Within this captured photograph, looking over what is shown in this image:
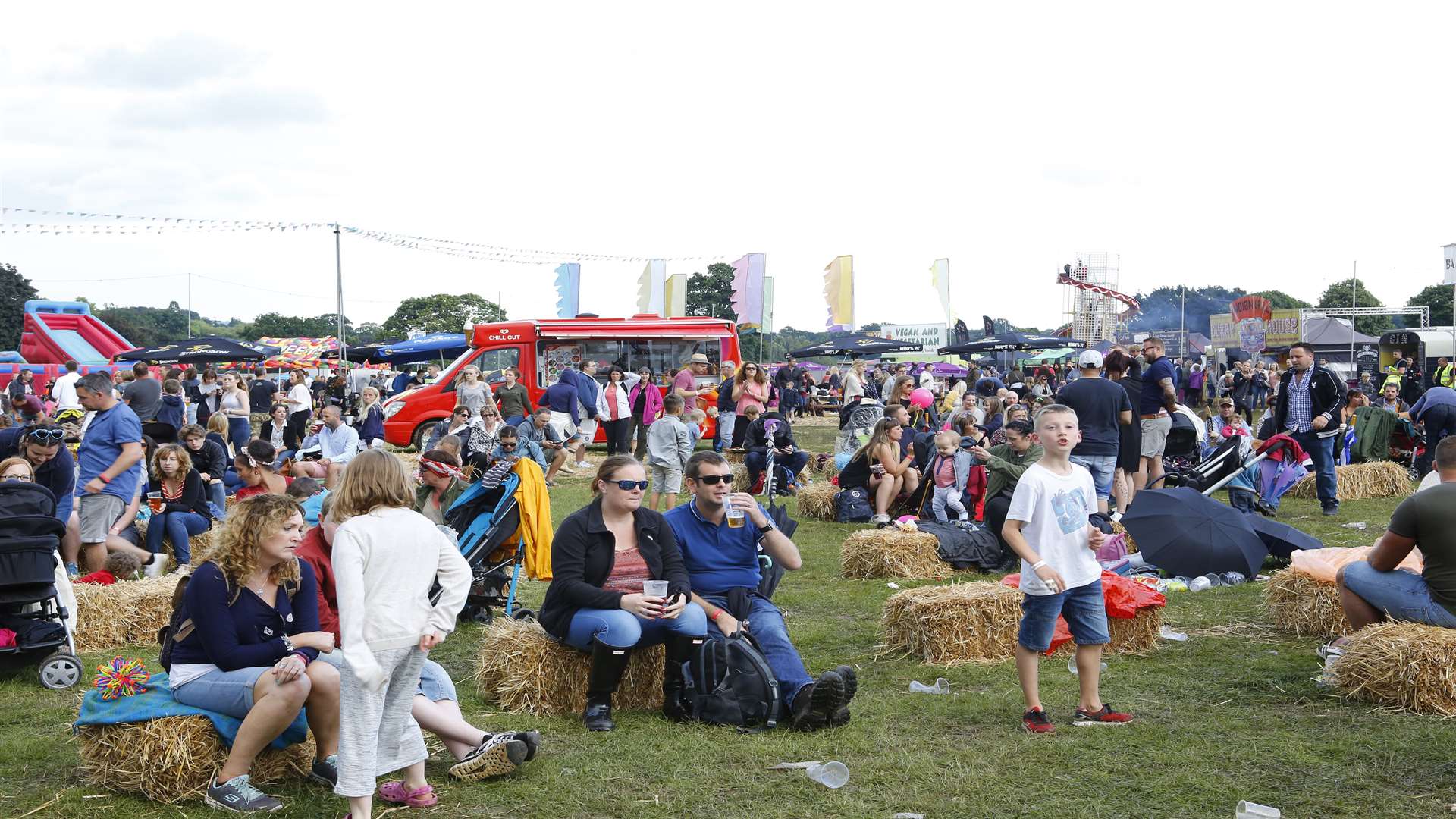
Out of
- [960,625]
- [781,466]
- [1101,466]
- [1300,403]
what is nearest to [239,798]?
[960,625]

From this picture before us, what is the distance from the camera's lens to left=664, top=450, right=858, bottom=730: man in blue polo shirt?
5652mm

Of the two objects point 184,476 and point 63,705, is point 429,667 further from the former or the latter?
point 184,476

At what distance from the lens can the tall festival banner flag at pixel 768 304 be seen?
41969 millimetres

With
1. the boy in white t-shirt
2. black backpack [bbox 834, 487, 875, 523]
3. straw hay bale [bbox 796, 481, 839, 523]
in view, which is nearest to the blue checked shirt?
black backpack [bbox 834, 487, 875, 523]

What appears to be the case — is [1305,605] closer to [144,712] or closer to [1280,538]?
[1280,538]

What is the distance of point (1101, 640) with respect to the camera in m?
5.32

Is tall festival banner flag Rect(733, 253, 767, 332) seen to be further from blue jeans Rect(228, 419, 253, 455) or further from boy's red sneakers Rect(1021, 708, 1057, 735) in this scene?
boy's red sneakers Rect(1021, 708, 1057, 735)

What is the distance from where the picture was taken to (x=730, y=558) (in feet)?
19.5

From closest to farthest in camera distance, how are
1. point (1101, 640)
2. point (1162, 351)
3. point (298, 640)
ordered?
1. point (298, 640)
2. point (1101, 640)
3. point (1162, 351)

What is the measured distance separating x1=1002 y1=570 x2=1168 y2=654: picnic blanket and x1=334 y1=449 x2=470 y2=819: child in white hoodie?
375cm

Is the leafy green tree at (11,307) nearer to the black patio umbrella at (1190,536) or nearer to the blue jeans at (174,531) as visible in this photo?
the blue jeans at (174,531)

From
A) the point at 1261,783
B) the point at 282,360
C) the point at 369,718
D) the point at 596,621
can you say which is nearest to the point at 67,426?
the point at 596,621

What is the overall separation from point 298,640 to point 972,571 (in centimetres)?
633

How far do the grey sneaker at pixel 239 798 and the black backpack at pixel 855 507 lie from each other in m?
8.88
